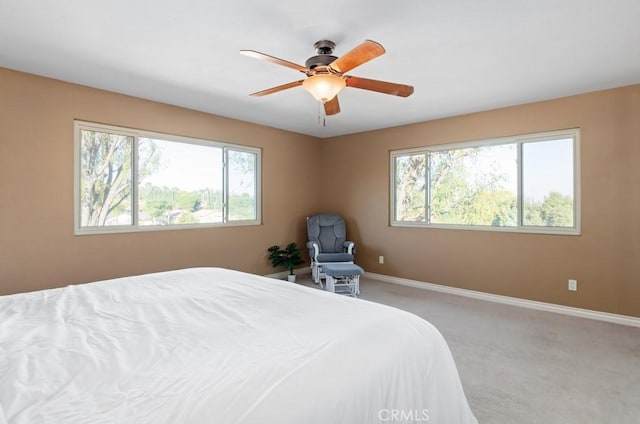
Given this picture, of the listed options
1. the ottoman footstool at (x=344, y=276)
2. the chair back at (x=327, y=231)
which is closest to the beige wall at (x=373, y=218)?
the chair back at (x=327, y=231)

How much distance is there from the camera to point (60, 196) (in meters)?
3.20

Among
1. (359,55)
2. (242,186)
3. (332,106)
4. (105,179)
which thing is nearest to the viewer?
(359,55)

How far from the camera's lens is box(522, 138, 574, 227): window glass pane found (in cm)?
371

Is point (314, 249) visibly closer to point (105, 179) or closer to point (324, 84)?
point (105, 179)

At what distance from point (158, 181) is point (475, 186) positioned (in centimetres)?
418

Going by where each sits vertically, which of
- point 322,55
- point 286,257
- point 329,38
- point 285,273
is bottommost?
point 285,273

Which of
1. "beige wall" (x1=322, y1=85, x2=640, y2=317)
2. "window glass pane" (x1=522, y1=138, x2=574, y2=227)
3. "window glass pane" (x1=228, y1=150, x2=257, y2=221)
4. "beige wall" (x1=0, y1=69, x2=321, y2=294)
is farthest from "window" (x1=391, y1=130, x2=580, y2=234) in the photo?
"beige wall" (x1=0, y1=69, x2=321, y2=294)

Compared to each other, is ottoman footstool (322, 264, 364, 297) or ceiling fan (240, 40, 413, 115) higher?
ceiling fan (240, 40, 413, 115)

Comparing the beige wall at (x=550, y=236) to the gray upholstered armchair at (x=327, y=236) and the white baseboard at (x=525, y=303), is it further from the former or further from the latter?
the gray upholstered armchair at (x=327, y=236)

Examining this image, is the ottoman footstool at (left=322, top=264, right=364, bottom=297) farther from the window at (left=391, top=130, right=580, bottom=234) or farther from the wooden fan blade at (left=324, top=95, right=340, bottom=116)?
the wooden fan blade at (left=324, top=95, right=340, bottom=116)

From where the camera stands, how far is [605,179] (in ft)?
11.3

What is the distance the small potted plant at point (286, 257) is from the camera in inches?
196

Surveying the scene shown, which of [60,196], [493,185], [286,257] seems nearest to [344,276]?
[286,257]

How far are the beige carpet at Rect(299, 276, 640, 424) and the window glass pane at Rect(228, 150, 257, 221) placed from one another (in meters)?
2.67
